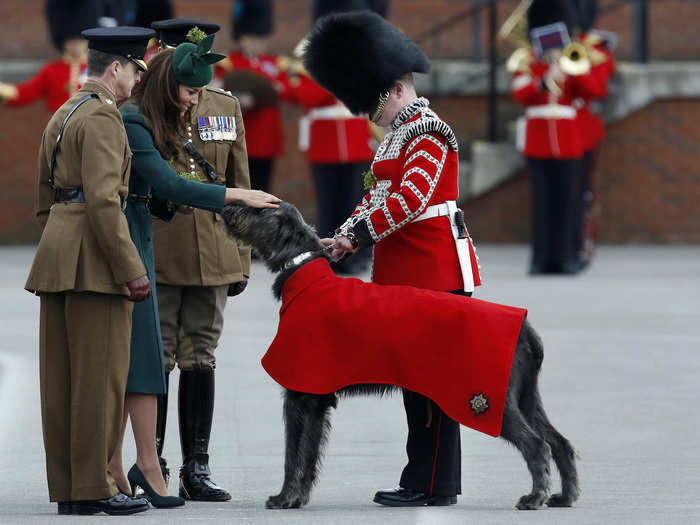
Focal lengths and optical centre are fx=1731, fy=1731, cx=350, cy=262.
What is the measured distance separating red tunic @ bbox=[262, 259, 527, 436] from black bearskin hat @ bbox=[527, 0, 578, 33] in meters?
10.1

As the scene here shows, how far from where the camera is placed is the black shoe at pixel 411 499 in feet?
21.7

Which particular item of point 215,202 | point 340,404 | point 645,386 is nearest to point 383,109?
point 215,202

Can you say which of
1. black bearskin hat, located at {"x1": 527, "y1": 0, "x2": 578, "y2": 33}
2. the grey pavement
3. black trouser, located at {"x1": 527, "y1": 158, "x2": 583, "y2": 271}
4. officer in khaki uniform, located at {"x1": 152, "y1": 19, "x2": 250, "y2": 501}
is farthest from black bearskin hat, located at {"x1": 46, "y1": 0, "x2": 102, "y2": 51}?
officer in khaki uniform, located at {"x1": 152, "y1": 19, "x2": 250, "y2": 501}

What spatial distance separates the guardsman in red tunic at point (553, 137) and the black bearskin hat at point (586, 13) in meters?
0.54

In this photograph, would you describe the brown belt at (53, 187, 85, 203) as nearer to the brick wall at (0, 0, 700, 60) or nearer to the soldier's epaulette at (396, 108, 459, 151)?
the soldier's epaulette at (396, 108, 459, 151)

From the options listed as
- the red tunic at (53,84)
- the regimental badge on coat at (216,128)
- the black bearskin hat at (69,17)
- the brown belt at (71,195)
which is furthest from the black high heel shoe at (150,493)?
the black bearskin hat at (69,17)

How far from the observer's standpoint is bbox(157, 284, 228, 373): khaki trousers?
22.6ft

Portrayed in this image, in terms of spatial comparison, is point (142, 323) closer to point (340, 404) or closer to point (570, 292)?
point (340, 404)

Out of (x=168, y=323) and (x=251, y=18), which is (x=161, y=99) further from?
(x=251, y=18)

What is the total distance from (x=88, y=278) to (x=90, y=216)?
22 cm

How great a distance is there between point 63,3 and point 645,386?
993cm

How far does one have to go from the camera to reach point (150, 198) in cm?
654

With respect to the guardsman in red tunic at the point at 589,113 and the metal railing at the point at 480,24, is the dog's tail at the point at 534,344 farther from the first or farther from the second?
the metal railing at the point at 480,24

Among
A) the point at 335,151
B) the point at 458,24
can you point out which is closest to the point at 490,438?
the point at 335,151
